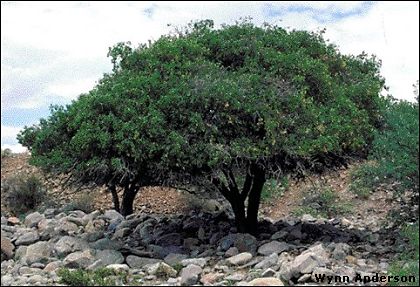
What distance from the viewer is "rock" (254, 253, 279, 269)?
1124cm

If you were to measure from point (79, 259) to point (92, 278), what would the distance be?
2.58 metres

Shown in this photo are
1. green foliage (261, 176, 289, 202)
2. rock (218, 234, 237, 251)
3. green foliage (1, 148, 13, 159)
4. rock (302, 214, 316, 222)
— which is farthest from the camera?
green foliage (1, 148, 13, 159)

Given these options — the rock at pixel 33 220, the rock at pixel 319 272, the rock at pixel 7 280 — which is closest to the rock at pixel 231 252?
the rock at pixel 319 272

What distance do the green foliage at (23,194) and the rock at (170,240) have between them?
8.91 m

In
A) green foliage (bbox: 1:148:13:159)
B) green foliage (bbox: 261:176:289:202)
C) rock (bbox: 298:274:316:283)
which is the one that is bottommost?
rock (bbox: 298:274:316:283)

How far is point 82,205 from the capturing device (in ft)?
72.5

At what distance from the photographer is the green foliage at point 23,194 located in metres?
22.7

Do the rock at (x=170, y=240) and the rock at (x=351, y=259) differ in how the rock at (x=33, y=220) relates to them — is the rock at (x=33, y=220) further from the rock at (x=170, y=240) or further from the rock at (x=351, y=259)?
the rock at (x=351, y=259)

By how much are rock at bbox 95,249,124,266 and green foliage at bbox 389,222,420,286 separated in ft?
15.6

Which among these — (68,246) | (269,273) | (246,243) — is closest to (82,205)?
(68,246)

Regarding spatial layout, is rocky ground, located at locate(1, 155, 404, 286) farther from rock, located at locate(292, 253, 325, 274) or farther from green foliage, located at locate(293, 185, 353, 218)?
green foliage, located at locate(293, 185, 353, 218)

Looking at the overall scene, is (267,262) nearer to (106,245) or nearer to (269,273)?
(269,273)

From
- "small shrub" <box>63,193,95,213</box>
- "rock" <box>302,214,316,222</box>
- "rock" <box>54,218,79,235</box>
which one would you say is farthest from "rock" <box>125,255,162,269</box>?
"small shrub" <box>63,193,95,213</box>

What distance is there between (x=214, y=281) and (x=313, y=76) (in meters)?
5.16
